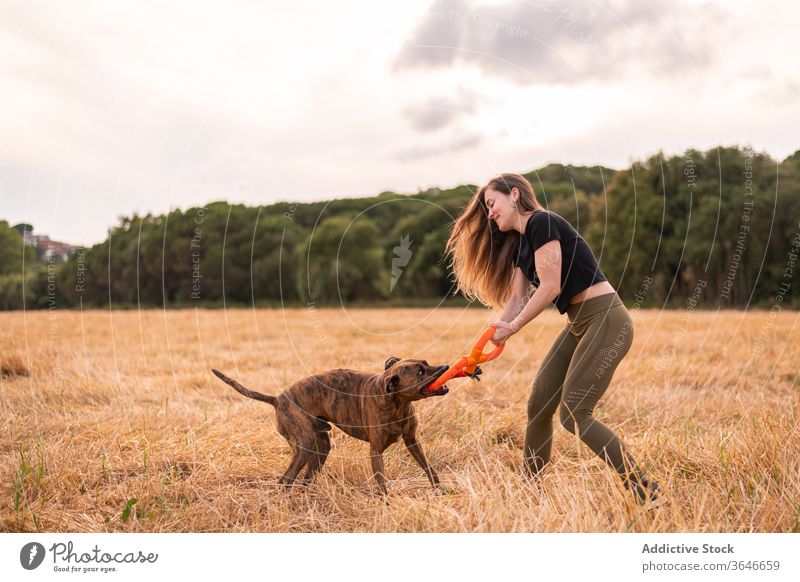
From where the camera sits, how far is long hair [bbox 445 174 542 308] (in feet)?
15.3

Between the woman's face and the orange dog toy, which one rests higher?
the woman's face

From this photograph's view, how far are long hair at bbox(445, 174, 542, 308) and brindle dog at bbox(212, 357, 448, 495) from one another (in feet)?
3.88

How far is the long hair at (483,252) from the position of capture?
4.68 m

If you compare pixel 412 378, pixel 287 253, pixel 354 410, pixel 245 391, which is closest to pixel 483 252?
Result: pixel 412 378

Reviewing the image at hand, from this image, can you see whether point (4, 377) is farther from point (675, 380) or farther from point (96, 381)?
point (675, 380)

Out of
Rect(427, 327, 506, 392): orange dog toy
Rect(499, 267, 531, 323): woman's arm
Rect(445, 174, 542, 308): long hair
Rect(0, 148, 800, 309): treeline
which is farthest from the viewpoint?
Rect(0, 148, 800, 309): treeline

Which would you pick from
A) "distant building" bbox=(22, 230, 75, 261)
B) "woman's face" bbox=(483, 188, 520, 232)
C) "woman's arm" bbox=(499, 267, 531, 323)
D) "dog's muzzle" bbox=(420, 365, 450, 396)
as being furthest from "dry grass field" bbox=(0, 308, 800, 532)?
"woman's face" bbox=(483, 188, 520, 232)

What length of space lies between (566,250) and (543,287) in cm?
36

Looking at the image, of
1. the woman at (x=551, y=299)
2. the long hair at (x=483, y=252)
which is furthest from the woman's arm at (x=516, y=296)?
the long hair at (x=483, y=252)

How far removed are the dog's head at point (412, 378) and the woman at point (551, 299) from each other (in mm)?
541

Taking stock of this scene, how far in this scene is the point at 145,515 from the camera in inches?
157

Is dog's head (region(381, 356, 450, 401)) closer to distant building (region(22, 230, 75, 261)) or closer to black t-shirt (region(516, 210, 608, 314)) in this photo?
black t-shirt (region(516, 210, 608, 314))

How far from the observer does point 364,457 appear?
185 inches

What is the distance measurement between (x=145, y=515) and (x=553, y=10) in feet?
15.8
